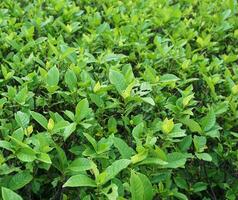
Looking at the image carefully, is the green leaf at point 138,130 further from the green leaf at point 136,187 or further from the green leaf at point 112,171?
the green leaf at point 136,187

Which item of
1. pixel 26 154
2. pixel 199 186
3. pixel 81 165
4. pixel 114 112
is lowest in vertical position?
pixel 199 186

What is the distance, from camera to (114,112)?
2297 millimetres

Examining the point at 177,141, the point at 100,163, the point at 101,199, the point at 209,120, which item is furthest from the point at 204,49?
the point at 101,199

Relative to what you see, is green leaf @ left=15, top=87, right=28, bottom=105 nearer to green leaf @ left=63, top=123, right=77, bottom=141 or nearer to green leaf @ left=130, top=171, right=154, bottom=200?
green leaf @ left=63, top=123, right=77, bottom=141

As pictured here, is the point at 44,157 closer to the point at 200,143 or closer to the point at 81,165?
the point at 81,165

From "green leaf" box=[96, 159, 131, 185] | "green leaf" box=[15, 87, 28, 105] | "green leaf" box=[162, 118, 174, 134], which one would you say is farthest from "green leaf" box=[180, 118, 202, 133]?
"green leaf" box=[15, 87, 28, 105]

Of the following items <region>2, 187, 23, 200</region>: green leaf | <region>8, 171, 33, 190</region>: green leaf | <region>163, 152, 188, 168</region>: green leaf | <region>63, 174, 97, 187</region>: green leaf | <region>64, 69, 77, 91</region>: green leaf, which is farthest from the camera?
<region>64, 69, 77, 91</region>: green leaf

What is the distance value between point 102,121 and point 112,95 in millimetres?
191

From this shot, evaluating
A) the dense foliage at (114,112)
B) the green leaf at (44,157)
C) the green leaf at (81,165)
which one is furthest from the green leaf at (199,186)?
the green leaf at (44,157)

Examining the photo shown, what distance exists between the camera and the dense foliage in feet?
5.96

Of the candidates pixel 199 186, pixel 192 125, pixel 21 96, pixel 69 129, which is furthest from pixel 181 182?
pixel 21 96

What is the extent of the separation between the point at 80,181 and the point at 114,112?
688mm

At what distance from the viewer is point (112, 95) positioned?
238 centimetres

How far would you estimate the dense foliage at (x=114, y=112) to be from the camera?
182 cm
